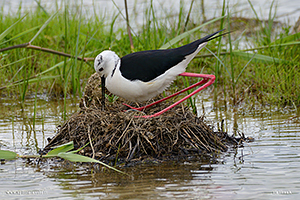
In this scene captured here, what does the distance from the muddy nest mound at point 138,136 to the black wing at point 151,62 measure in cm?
48

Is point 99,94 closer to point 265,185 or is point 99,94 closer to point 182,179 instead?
point 182,179

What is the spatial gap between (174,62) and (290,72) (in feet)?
9.29

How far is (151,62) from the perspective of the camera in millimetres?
5473

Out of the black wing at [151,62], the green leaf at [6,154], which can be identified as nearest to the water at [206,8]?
the black wing at [151,62]

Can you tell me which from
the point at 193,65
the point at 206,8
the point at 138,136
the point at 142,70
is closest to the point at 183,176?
the point at 138,136

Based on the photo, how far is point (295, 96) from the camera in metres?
7.31

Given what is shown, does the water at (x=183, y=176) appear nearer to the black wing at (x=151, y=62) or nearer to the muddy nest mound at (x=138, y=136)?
the muddy nest mound at (x=138, y=136)

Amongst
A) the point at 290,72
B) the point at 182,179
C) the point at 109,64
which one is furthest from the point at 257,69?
the point at 182,179

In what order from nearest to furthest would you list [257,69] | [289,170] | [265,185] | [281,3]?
[265,185], [289,170], [257,69], [281,3]

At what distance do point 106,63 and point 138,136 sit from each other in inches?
41.3

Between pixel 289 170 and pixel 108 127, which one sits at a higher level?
pixel 108 127

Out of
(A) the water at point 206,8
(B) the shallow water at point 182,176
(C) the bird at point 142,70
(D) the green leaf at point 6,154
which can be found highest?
(A) the water at point 206,8

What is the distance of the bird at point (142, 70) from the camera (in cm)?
536

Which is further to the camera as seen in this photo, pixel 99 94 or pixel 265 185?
pixel 99 94
